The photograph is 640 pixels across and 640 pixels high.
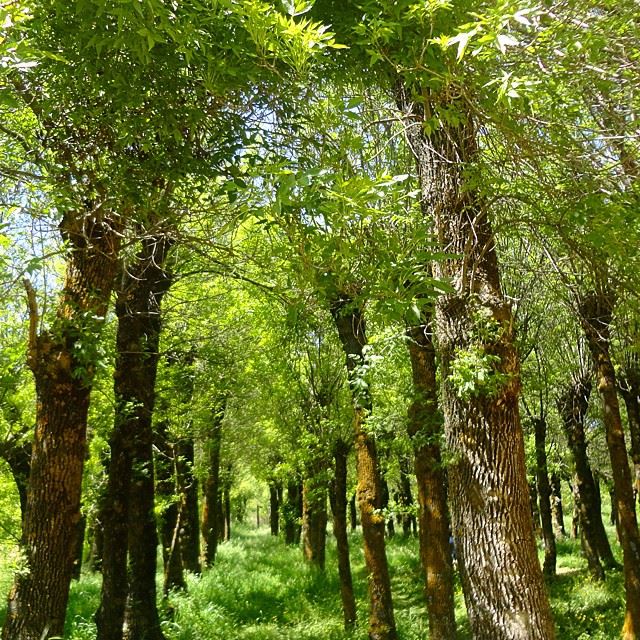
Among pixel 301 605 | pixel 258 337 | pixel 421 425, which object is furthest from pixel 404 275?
pixel 301 605

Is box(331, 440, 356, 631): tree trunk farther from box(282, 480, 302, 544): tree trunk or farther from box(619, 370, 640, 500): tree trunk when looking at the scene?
box(282, 480, 302, 544): tree trunk

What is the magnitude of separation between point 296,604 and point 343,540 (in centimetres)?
365

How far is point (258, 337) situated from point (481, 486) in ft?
34.7

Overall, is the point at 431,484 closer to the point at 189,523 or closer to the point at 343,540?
the point at 343,540

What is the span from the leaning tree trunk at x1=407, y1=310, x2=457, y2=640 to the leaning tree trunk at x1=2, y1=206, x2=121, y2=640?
4.49 meters

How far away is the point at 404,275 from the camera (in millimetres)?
3275

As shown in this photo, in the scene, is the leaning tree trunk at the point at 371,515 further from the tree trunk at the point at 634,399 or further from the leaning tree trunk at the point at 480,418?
the tree trunk at the point at 634,399

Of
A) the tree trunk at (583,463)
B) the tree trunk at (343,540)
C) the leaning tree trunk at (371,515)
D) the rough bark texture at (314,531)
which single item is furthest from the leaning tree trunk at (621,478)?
the rough bark texture at (314,531)

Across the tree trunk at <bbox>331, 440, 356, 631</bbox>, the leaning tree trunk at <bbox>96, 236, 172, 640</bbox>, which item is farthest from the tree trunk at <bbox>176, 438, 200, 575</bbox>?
the leaning tree trunk at <bbox>96, 236, 172, 640</bbox>

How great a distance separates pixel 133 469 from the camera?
8977mm

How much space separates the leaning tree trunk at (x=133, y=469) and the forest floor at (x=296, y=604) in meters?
2.04

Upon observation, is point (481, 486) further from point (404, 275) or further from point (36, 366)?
point (36, 366)

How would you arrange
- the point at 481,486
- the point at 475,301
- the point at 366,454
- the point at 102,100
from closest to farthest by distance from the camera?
the point at 102,100, the point at 481,486, the point at 475,301, the point at 366,454

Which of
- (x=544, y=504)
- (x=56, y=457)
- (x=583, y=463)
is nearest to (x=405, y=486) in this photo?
(x=544, y=504)
